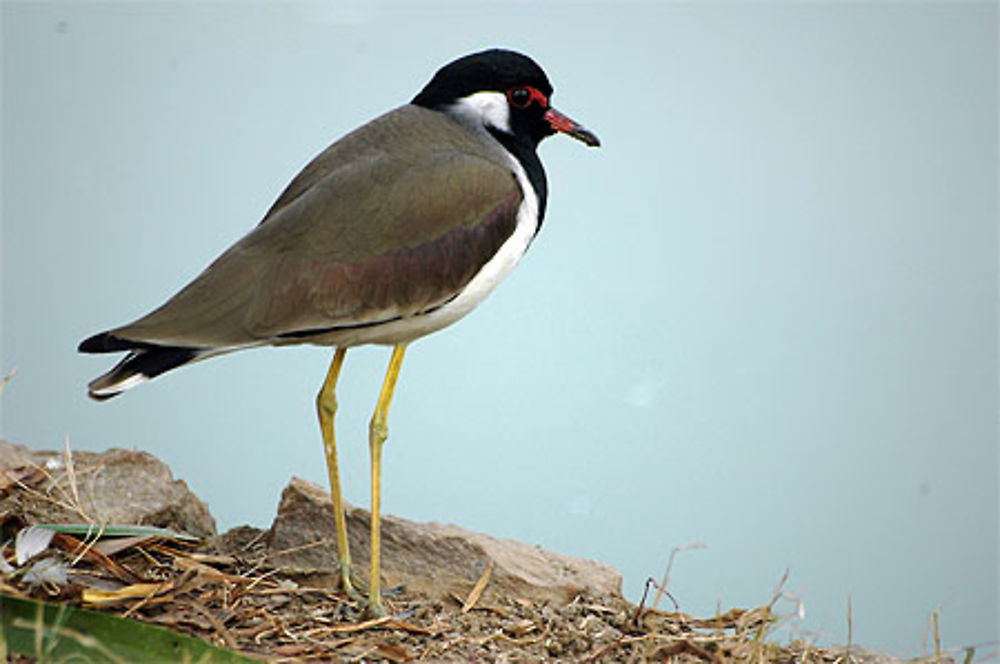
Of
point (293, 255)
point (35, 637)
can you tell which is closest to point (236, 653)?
point (35, 637)

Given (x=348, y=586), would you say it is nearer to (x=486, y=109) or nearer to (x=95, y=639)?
(x=95, y=639)

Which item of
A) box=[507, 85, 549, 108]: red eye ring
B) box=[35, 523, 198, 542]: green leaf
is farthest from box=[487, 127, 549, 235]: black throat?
box=[35, 523, 198, 542]: green leaf

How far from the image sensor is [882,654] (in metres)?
4.43

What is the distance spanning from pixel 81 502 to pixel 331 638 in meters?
1.33

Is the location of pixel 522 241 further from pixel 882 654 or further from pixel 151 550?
pixel 882 654

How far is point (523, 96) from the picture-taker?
416 cm

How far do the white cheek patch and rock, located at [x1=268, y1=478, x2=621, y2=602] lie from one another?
1548 millimetres

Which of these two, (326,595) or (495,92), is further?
(495,92)

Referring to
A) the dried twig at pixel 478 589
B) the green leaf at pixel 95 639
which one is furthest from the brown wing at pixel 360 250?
the dried twig at pixel 478 589

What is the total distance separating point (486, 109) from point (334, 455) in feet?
4.47

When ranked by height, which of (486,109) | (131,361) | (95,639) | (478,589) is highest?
(486,109)

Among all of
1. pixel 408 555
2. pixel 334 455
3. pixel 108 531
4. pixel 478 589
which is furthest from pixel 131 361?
pixel 478 589

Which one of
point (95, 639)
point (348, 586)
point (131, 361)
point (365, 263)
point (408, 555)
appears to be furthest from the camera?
point (408, 555)

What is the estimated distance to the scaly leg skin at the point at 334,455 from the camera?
3904mm
